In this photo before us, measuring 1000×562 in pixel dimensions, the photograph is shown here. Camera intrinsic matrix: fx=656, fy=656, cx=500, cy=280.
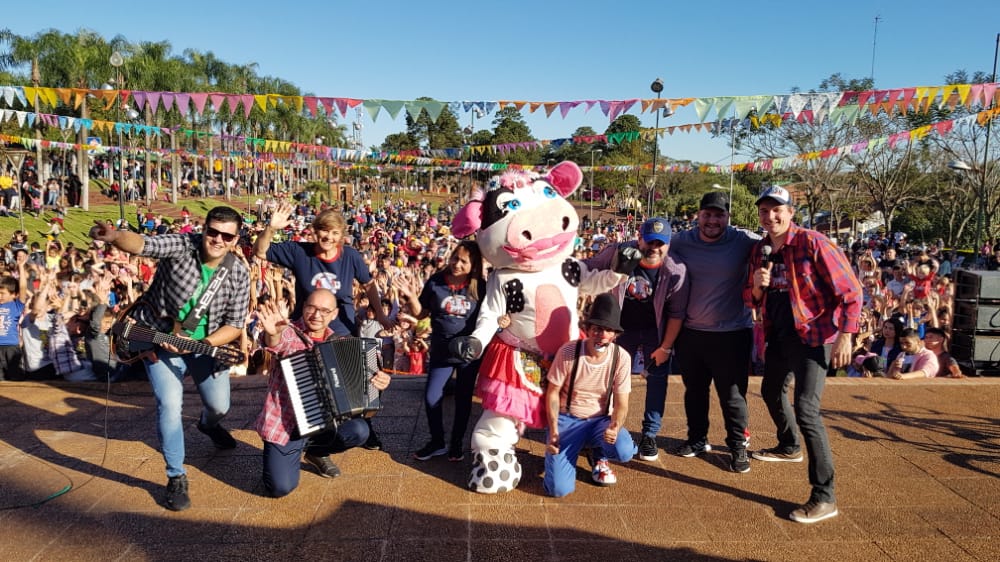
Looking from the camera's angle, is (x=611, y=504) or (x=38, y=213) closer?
(x=611, y=504)

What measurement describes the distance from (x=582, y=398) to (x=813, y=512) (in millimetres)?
1361

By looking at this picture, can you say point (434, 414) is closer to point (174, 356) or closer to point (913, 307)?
point (174, 356)

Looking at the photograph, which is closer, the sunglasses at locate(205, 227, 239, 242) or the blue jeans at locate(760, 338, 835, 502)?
the blue jeans at locate(760, 338, 835, 502)

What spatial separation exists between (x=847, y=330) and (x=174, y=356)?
3.77 metres

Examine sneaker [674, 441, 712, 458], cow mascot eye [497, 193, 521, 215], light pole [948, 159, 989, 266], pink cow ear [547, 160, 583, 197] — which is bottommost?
sneaker [674, 441, 712, 458]

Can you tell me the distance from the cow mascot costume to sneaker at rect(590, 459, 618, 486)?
1.48ft

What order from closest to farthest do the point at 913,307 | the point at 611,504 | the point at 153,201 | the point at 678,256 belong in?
the point at 611,504 → the point at 678,256 → the point at 913,307 → the point at 153,201

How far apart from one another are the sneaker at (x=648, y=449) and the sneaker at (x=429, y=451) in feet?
4.41

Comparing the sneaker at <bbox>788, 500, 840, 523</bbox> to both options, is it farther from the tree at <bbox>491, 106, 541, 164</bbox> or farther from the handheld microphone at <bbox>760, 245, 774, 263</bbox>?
the tree at <bbox>491, 106, 541, 164</bbox>

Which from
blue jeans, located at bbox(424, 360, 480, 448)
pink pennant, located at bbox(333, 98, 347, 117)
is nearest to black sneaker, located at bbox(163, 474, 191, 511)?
blue jeans, located at bbox(424, 360, 480, 448)

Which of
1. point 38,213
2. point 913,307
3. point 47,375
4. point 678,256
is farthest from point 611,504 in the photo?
point 38,213

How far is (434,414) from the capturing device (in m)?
4.33

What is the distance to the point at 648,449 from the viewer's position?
14.4 ft

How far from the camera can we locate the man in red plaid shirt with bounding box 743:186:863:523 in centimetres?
357
